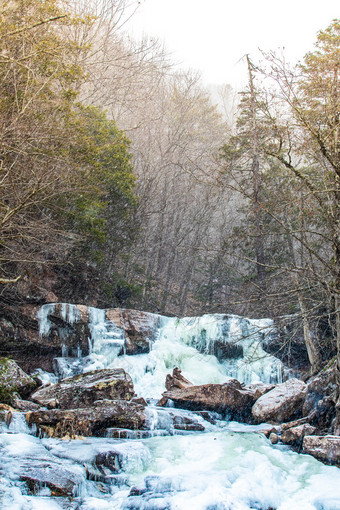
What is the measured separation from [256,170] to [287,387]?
914 centimetres

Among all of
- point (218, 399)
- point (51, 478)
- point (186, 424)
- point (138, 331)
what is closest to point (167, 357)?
point (138, 331)

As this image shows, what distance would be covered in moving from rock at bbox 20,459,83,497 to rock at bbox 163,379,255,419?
3902 millimetres

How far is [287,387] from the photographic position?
8023mm

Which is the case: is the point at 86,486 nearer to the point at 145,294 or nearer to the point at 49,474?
the point at 49,474

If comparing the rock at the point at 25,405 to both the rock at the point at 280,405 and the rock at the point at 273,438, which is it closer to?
the rock at the point at 273,438

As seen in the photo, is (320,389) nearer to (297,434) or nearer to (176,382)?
(297,434)

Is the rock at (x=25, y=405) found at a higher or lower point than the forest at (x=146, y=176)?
lower

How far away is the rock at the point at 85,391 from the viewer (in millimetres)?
6996

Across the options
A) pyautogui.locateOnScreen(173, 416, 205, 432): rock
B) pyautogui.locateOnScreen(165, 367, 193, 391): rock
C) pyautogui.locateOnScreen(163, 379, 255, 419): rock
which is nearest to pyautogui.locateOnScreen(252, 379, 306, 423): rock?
pyautogui.locateOnScreen(163, 379, 255, 419): rock

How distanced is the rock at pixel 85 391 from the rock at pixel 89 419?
503 mm

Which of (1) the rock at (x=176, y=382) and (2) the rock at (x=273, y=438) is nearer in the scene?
(2) the rock at (x=273, y=438)

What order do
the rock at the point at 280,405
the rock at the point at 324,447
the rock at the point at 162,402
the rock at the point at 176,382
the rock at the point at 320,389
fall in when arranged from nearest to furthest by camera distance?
the rock at the point at 324,447 → the rock at the point at 320,389 → the rock at the point at 280,405 → the rock at the point at 162,402 → the rock at the point at 176,382

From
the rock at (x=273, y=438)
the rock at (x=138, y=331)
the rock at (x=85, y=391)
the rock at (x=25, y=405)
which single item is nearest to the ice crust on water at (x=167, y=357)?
the rock at (x=138, y=331)

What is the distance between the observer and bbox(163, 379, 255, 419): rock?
8.03 m
